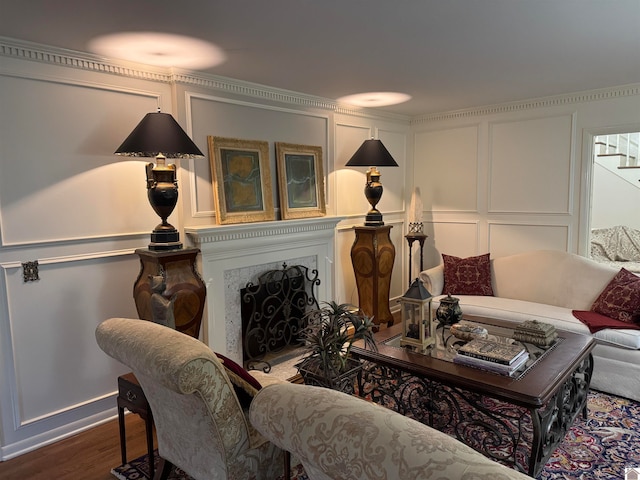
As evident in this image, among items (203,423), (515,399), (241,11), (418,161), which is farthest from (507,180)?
(203,423)

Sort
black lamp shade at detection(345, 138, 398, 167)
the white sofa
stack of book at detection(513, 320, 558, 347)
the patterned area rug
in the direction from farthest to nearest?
1. black lamp shade at detection(345, 138, 398, 167)
2. the white sofa
3. stack of book at detection(513, 320, 558, 347)
4. the patterned area rug

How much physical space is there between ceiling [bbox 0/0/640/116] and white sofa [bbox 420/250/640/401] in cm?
165

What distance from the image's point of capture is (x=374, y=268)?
4.34 metres

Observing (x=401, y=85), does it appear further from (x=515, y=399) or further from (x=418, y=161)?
(x=515, y=399)

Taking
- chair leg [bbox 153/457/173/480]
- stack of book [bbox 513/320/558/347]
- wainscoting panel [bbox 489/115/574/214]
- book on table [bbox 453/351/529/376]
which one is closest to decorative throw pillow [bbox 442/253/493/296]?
wainscoting panel [bbox 489/115/574/214]

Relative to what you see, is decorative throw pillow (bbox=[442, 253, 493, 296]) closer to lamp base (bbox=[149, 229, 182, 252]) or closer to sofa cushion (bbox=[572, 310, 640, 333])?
sofa cushion (bbox=[572, 310, 640, 333])

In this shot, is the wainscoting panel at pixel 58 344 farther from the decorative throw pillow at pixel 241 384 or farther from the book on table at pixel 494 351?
the book on table at pixel 494 351

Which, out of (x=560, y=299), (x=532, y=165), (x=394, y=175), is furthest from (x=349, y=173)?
(x=560, y=299)

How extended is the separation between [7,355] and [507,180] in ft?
15.0

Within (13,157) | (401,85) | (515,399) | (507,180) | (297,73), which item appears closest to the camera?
(515,399)

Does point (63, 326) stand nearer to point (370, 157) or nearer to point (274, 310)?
point (274, 310)

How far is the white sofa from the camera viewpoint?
3049 millimetres

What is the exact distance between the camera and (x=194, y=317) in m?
2.88

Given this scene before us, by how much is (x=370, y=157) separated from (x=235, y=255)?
171 centimetres
